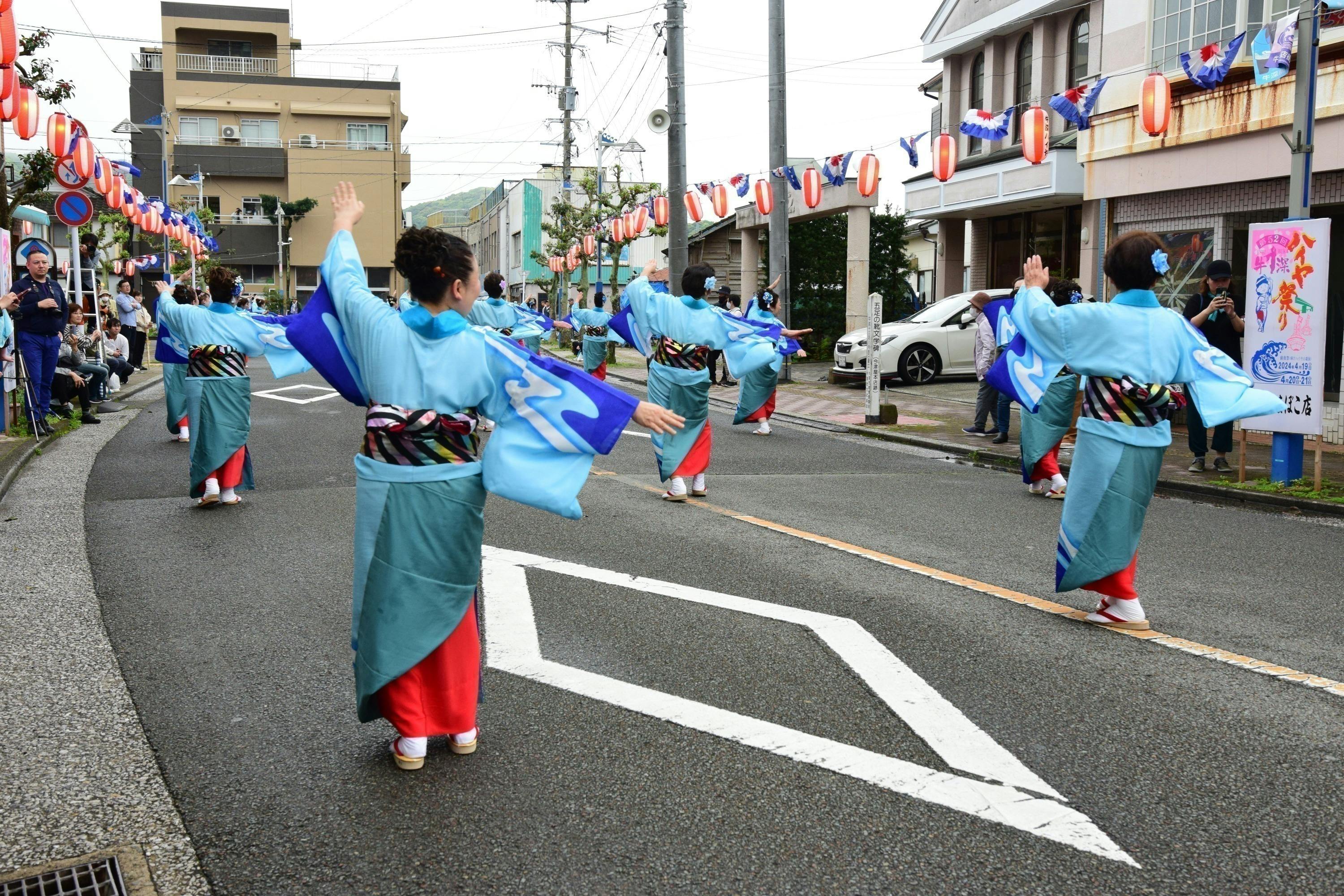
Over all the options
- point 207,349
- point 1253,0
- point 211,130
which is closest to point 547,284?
point 211,130

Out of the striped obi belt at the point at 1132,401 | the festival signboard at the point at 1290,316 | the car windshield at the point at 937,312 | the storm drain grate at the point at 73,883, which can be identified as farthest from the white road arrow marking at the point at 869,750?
the car windshield at the point at 937,312

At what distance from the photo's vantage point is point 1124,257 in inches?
212

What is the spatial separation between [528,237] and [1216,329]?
5097 centimetres

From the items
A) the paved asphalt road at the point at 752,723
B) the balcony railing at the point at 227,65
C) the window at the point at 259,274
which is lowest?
the paved asphalt road at the point at 752,723

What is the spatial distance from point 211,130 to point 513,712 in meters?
57.6

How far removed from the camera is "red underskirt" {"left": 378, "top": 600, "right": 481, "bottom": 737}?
3785 mm

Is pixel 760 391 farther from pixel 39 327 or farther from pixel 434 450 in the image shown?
pixel 434 450

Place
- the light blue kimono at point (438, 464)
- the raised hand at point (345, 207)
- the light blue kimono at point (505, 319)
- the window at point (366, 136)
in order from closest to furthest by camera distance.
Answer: the light blue kimono at point (438, 464)
the raised hand at point (345, 207)
the light blue kimono at point (505, 319)
the window at point (366, 136)

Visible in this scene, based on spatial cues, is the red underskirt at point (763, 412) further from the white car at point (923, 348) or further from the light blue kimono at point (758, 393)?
the white car at point (923, 348)

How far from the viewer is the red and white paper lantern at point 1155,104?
12398 mm

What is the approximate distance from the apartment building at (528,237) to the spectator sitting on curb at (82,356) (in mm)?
32277

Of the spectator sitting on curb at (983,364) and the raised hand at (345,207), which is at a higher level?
the raised hand at (345,207)

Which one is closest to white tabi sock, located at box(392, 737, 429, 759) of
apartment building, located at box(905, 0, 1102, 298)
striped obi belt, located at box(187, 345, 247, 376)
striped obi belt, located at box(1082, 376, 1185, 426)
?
striped obi belt, located at box(1082, 376, 1185, 426)

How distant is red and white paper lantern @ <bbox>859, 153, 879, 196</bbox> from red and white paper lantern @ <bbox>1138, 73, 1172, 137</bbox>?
5.68 m
